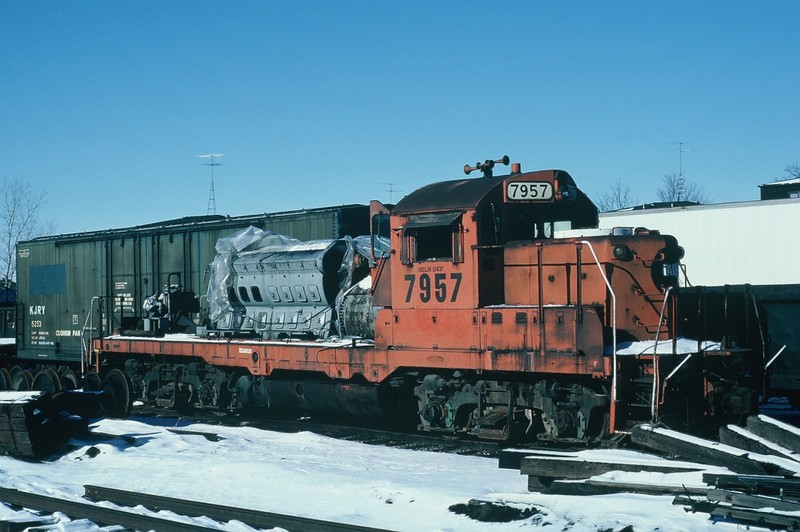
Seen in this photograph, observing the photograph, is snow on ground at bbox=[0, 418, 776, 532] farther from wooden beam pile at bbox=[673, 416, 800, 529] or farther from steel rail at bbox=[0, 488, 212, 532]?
steel rail at bbox=[0, 488, 212, 532]

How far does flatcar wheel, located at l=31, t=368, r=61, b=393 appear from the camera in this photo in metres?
20.3

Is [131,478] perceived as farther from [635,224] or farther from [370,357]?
[635,224]

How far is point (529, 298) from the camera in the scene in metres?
12.0

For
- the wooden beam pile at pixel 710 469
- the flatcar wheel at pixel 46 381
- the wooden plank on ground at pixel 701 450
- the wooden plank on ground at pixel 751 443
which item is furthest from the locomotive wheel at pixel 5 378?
the wooden plank on ground at pixel 751 443

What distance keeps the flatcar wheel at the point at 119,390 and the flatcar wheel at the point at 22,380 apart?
4233mm

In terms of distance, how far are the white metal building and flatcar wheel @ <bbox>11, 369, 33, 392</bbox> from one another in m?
15.5

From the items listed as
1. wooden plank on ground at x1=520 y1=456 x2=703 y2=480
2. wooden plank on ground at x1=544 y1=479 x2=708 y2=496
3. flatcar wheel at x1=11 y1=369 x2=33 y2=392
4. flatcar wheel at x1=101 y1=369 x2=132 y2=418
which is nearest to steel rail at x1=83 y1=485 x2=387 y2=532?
wooden plank on ground at x1=544 y1=479 x2=708 y2=496

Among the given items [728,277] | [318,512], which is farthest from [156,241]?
[728,277]

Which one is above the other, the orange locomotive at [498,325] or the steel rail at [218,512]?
the orange locomotive at [498,325]

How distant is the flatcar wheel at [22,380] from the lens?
21266 mm

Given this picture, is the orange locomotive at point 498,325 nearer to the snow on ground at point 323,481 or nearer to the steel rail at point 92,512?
the snow on ground at point 323,481

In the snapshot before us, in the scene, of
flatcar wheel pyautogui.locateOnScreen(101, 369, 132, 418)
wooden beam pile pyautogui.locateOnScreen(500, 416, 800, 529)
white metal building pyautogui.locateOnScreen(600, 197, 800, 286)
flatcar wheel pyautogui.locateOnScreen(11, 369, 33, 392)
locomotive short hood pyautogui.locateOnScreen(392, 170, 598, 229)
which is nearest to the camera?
wooden beam pile pyautogui.locateOnScreen(500, 416, 800, 529)

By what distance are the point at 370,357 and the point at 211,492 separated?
4023 millimetres

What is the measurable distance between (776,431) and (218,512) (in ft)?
19.3
